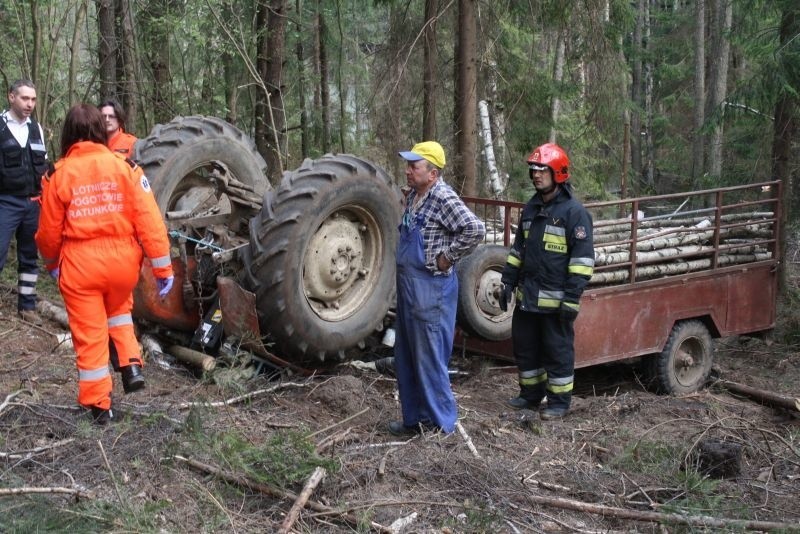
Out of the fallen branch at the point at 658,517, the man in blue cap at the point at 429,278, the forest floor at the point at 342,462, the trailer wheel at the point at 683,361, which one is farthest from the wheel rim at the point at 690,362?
the fallen branch at the point at 658,517

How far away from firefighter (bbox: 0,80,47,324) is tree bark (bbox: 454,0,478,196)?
17.1 feet

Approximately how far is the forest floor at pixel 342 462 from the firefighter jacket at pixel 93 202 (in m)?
1.03

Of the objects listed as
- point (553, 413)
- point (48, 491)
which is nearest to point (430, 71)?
point (553, 413)

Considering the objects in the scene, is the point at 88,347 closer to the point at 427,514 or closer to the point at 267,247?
the point at 267,247

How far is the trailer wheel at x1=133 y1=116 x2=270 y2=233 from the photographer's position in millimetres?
6238

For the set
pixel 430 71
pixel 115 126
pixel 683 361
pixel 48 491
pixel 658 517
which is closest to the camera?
pixel 48 491

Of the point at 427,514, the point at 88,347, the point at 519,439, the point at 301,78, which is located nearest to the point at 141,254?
the point at 88,347

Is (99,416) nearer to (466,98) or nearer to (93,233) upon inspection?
(93,233)

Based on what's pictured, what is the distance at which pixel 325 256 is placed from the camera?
5984 mm

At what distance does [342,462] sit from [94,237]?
1843 millimetres

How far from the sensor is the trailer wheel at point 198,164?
20.5ft

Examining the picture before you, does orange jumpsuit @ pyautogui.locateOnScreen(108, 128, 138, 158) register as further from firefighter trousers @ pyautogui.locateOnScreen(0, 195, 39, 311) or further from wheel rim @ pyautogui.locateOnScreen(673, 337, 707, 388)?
wheel rim @ pyautogui.locateOnScreen(673, 337, 707, 388)

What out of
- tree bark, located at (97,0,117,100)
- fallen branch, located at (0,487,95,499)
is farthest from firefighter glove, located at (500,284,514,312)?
tree bark, located at (97,0,117,100)

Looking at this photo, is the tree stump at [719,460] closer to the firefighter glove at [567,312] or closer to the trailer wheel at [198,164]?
the firefighter glove at [567,312]
